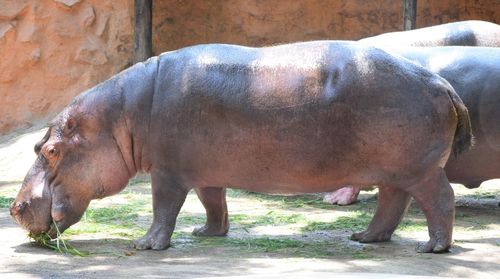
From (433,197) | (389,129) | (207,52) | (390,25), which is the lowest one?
(433,197)

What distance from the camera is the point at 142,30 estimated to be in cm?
1139

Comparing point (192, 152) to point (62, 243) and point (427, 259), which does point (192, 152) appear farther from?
point (427, 259)

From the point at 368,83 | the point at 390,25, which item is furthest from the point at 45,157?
the point at 390,25

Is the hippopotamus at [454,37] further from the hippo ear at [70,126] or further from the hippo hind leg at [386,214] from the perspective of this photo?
the hippo ear at [70,126]

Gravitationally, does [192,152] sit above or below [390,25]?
below

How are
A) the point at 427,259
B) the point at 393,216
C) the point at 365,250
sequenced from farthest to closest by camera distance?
the point at 393,216, the point at 365,250, the point at 427,259

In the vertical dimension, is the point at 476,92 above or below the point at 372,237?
above

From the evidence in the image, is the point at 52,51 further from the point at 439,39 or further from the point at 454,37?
the point at 454,37

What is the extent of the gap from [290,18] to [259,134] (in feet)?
24.1

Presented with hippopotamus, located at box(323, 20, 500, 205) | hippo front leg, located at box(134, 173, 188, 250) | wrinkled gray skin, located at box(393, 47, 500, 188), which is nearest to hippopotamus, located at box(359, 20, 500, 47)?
hippopotamus, located at box(323, 20, 500, 205)

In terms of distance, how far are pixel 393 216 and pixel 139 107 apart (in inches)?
70.4

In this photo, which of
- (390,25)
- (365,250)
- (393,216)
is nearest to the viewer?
(365,250)

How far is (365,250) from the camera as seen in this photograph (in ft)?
17.7

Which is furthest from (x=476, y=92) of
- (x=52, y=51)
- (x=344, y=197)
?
(x=52, y=51)
